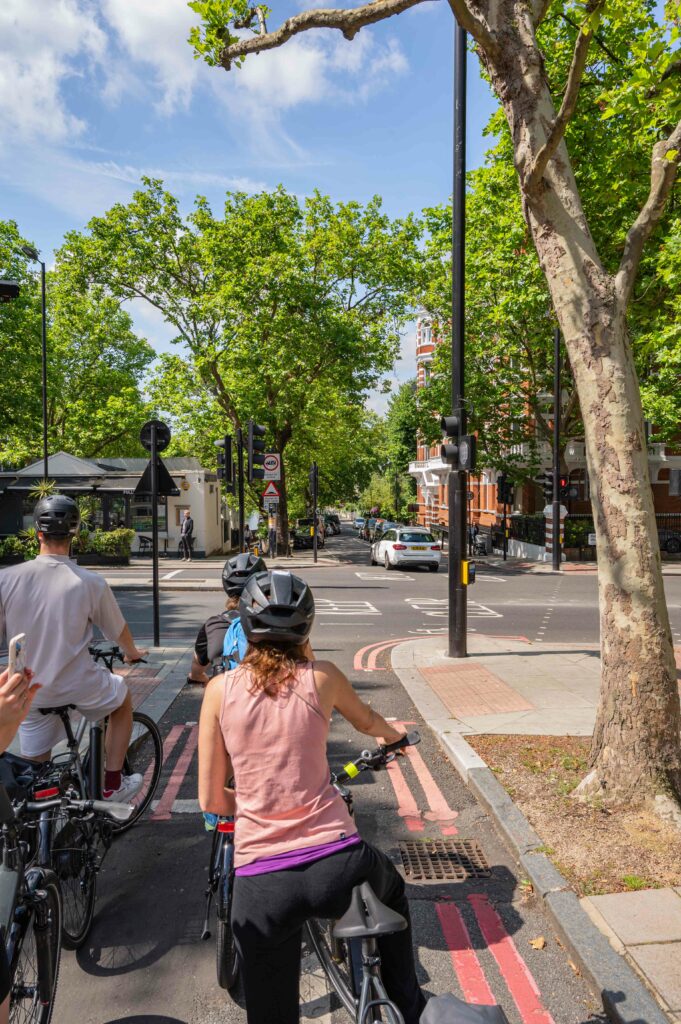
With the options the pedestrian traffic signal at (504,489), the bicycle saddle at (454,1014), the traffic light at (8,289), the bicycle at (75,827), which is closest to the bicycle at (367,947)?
the bicycle saddle at (454,1014)

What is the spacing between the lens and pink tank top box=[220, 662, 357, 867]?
7.18 feet

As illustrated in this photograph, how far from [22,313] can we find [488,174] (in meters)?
20.9

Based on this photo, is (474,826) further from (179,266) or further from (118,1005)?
(179,266)

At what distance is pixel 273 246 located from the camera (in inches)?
1115

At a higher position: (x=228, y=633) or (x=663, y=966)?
(x=228, y=633)

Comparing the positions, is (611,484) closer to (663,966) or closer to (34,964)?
(663,966)

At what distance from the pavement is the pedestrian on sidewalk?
662 inches

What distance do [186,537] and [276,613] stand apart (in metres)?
25.4

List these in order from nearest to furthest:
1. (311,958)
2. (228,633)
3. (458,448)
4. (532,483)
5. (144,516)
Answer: (311,958) < (228,633) < (458,448) < (144,516) < (532,483)

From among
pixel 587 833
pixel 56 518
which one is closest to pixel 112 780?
pixel 56 518

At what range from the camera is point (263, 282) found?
27328 mm

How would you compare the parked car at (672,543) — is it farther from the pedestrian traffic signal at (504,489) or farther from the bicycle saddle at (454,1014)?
the bicycle saddle at (454,1014)

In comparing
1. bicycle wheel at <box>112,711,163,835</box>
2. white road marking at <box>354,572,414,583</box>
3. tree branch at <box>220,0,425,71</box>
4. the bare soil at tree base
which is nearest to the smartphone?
bicycle wheel at <box>112,711,163,835</box>

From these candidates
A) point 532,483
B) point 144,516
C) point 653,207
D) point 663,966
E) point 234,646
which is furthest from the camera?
point 532,483
